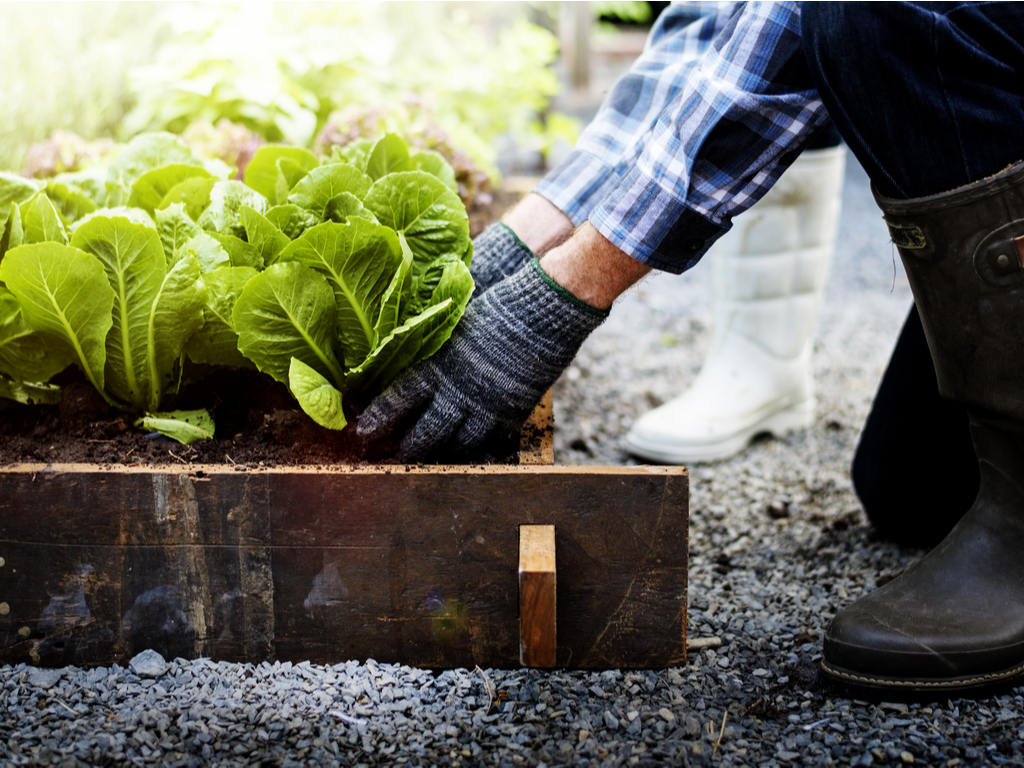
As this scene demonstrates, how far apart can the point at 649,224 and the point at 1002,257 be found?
Answer: 0.44 metres

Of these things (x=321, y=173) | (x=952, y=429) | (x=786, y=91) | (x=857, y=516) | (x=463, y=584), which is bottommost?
(x=857, y=516)

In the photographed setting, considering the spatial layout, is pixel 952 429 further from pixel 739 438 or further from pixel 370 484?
pixel 370 484

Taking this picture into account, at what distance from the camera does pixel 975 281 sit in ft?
3.35

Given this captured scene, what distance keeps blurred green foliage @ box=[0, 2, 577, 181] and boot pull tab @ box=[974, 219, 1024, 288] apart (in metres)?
1.85

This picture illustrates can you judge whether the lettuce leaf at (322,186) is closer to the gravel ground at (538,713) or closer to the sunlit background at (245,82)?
the gravel ground at (538,713)

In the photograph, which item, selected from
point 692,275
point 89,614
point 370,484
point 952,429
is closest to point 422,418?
point 370,484

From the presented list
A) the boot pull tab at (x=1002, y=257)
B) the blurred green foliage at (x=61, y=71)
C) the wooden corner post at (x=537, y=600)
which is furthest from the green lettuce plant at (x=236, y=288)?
the blurred green foliage at (x=61, y=71)

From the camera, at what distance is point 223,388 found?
1.33 meters

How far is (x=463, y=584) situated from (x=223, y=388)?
1.80ft

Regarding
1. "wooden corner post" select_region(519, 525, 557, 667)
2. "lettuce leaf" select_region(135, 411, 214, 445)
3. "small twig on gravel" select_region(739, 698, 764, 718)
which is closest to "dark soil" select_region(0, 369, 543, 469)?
"lettuce leaf" select_region(135, 411, 214, 445)

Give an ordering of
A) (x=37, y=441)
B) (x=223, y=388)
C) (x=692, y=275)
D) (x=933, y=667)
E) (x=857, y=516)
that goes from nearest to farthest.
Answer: (x=933, y=667), (x=37, y=441), (x=223, y=388), (x=857, y=516), (x=692, y=275)

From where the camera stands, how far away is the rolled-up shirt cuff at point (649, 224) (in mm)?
1098

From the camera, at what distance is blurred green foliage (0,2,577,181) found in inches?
103

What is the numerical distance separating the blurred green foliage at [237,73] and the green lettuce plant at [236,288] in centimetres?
139
